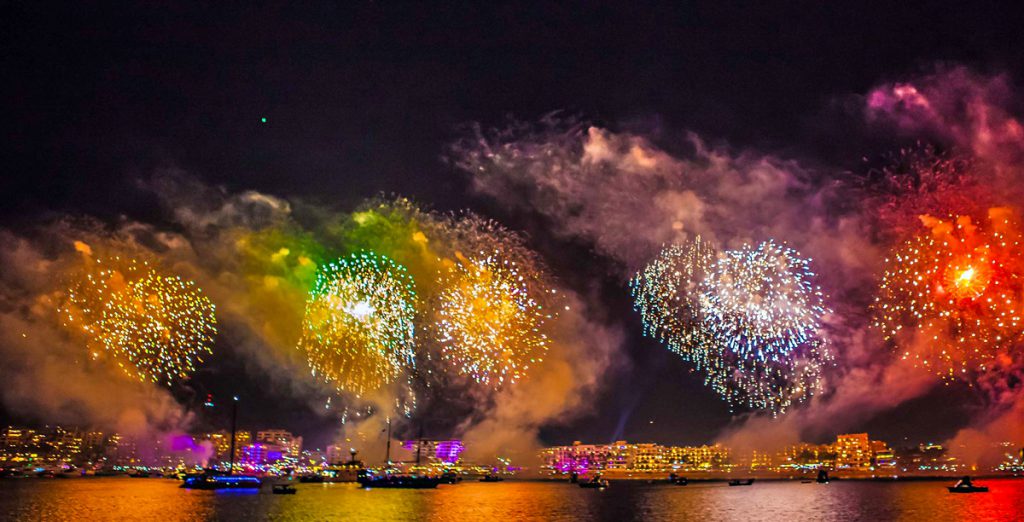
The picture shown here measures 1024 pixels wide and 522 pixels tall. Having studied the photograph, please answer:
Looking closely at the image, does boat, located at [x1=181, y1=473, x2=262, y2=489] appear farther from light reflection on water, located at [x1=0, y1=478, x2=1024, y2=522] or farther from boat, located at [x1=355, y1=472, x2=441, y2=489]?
light reflection on water, located at [x1=0, y1=478, x2=1024, y2=522]

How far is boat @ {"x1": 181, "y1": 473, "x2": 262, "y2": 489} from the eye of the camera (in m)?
96.3

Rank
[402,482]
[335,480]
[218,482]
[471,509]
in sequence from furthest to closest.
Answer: [335,480], [402,482], [218,482], [471,509]

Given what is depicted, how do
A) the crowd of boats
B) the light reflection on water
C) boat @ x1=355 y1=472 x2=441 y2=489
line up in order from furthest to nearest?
1. boat @ x1=355 y1=472 x2=441 y2=489
2. the crowd of boats
3. the light reflection on water

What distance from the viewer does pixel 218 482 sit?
3890 inches

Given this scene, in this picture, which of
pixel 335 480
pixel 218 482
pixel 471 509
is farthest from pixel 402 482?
pixel 471 509

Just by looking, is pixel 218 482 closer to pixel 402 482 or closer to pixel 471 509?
pixel 402 482

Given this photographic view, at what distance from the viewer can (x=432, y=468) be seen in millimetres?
168375

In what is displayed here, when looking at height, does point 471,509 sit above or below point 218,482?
below

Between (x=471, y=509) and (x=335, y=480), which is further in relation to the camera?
(x=335, y=480)

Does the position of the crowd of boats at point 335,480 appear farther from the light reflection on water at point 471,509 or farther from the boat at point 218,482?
the light reflection on water at point 471,509

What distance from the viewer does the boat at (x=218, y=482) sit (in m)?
96.3

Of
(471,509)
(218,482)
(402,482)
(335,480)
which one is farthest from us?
(335,480)

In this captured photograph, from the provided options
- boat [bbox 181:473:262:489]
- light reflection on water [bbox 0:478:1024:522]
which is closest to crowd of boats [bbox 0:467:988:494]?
boat [bbox 181:473:262:489]

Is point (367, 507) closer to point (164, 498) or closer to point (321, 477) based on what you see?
point (164, 498)
